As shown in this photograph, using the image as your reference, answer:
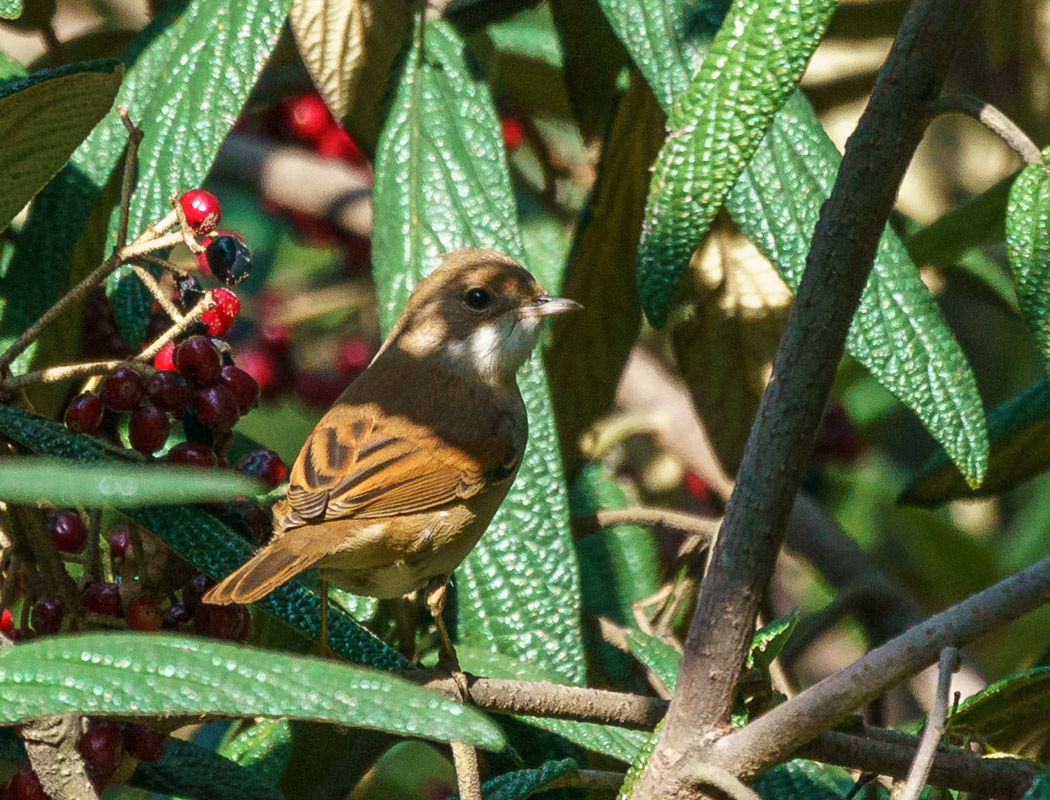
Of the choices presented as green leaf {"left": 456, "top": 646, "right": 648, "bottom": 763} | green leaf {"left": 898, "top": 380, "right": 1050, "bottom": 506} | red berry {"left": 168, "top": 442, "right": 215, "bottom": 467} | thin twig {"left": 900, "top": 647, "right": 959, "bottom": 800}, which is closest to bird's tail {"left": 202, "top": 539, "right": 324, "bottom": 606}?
red berry {"left": 168, "top": 442, "right": 215, "bottom": 467}

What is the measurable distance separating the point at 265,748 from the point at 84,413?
76cm

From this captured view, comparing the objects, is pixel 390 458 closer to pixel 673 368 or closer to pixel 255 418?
pixel 673 368

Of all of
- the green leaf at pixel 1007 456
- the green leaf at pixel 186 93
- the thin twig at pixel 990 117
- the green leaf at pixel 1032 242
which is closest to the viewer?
the thin twig at pixel 990 117

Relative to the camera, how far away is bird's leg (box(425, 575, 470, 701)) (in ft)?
5.62

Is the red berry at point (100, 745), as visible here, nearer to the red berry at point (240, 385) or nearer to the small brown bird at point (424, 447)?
the small brown bird at point (424, 447)

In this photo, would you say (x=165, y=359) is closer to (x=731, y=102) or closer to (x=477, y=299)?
(x=731, y=102)

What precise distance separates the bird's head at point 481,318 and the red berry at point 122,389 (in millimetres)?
1067

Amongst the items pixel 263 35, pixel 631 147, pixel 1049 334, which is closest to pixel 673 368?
pixel 631 147

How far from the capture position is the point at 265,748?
2227 mm

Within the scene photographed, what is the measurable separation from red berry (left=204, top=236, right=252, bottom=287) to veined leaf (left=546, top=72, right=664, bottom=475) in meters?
1.11

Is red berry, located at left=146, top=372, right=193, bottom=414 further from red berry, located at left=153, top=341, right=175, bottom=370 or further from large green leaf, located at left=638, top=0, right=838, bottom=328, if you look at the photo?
large green leaf, located at left=638, top=0, right=838, bottom=328

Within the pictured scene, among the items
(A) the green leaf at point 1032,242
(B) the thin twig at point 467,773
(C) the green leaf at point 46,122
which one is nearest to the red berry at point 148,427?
(C) the green leaf at point 46,122

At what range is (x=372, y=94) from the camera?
241 centimetres

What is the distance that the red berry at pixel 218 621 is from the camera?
174 cm
